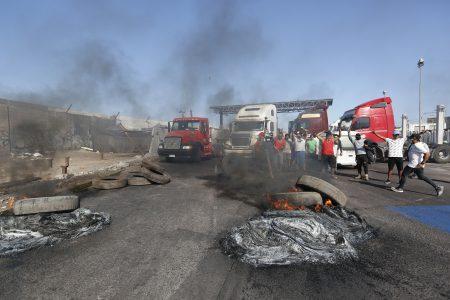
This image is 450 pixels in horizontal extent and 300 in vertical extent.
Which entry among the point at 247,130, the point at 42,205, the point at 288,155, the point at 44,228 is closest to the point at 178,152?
the point at 247,130

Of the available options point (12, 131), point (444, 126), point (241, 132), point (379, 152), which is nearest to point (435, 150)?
point (444, 126)

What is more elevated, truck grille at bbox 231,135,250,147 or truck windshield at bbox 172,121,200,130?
truck windshield at bbox 172,121,200,130

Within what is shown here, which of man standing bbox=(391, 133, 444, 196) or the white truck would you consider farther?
the white truck

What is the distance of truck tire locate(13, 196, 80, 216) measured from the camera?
215 inches

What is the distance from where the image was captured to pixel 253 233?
14.9 ft

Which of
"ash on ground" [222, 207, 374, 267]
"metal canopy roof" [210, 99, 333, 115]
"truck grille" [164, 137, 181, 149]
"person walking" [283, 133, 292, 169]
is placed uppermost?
"metal canopy roof" [210, 99, 333, 115]

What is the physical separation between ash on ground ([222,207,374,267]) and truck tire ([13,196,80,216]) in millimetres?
3179

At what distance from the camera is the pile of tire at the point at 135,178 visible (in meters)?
8.84

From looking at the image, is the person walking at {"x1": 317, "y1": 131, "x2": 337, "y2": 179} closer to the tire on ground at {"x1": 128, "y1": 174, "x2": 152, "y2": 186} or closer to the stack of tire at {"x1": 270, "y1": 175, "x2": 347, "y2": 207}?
the stack of tire at {"x1": 270, "y1": 175, "x2": 347, "y2": 207}

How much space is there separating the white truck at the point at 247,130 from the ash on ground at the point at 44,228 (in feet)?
29.3

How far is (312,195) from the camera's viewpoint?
19.8 feet

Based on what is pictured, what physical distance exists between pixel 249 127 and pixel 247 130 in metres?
0.20

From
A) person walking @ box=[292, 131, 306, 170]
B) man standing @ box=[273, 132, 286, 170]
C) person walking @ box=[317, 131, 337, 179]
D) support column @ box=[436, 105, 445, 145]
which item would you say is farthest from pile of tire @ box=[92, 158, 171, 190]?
support column @ box=[436, 105, 445, 145]

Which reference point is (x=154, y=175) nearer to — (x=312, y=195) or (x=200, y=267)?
(x=312, y=195)
